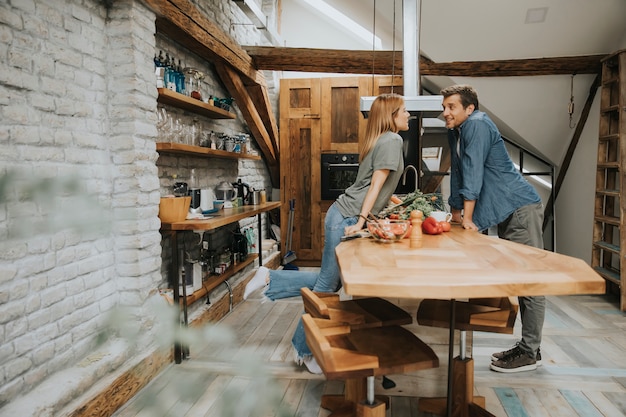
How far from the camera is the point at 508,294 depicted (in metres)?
1.24

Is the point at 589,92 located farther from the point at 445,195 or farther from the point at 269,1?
the point at 269,1

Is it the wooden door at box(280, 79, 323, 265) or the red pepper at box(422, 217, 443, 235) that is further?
the wooden door at box(280, 79, 323, 265)

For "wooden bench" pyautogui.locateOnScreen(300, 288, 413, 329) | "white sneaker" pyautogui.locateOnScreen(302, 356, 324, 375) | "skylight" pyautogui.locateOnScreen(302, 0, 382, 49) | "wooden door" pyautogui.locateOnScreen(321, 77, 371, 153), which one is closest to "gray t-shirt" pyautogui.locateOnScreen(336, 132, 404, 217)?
"wooden bench" pyautogui.locateOnScreen(300, 288, 413, 329)

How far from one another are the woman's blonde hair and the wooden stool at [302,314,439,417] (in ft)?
3.50

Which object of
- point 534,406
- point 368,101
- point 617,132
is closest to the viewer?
point 534,406

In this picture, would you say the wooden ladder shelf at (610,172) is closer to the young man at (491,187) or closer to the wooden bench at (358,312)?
the young man at (491,187)

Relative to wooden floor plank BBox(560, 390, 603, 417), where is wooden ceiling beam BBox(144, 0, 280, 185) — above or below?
above

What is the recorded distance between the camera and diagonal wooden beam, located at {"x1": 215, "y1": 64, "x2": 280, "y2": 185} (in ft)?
13.4

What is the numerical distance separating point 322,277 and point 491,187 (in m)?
1.02

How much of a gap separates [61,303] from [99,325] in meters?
1.88

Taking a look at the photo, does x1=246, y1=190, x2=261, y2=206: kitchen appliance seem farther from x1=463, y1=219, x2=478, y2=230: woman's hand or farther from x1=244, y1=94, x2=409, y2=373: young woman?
x1=463, y1=219, x2=478, y2=230: woman's hand

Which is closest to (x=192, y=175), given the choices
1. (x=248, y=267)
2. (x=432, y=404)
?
(x=248, y=267)

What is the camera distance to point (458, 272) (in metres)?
1.37

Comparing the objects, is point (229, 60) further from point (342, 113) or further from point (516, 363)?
point (516, 363)
